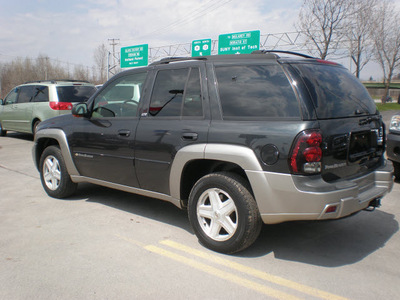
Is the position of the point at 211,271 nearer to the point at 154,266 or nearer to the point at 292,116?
the point at 154,266

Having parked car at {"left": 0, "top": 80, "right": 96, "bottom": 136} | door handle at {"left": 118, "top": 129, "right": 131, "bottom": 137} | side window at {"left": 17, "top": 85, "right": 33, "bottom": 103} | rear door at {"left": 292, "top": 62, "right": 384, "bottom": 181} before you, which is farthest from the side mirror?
side window at {"left": 17, "top": 85, "right": 33, "bottom": 103}

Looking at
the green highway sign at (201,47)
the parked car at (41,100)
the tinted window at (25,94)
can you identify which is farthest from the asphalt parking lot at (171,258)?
the green highway sign at (201,47)

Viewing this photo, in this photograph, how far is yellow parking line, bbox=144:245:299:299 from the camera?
2.99 meters

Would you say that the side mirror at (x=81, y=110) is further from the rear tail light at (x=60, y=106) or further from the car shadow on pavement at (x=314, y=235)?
the rear tail light at (x=60, y=106)

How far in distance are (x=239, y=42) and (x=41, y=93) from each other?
17.6 metres

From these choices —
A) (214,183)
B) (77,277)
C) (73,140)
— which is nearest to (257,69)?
(214,183)

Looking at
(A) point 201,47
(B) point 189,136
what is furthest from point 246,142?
(A) point 201,47

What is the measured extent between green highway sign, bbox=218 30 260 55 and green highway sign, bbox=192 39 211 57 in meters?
1.17

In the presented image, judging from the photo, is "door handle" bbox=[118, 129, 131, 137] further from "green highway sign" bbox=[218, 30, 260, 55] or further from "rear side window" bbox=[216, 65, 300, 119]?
"green highway sign" bbox=[218, 30, 260, 55]

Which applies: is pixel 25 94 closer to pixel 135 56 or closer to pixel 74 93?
pixel 74 93

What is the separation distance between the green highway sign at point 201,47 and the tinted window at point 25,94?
17604 mm

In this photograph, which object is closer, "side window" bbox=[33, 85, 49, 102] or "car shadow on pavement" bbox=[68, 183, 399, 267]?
"car shadow on pavement" bbox=[68, 183, 399, 267]

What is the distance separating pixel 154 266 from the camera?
11.3 ft

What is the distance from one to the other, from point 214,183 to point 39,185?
3.98 metres
